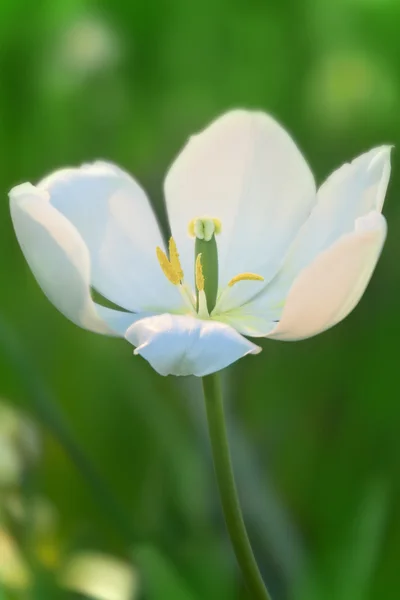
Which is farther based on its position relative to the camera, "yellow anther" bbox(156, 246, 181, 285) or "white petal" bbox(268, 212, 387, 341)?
"yellow anther" bbox(156, 246, 181, 285)

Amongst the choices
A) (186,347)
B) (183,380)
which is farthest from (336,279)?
(183,380)

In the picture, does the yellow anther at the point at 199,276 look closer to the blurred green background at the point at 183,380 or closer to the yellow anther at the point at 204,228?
the yellow anther at the point at 204,228

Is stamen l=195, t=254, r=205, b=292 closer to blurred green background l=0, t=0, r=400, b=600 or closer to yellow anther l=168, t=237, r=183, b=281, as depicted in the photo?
yellow anther l=168, t=237, r=183, b=281

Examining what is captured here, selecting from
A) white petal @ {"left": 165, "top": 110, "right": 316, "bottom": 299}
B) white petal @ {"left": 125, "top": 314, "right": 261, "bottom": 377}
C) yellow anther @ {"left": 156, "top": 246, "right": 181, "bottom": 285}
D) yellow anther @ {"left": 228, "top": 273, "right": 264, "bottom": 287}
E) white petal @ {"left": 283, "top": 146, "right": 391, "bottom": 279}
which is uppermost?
white petal @ {"left": 165, "top": 110, "right": 316, "bottom": 299}

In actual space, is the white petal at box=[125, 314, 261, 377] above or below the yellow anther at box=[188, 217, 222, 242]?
below

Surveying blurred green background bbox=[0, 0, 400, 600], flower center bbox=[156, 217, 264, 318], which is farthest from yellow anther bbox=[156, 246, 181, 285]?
blurred green background bbox=[0, 0, 400, 600]

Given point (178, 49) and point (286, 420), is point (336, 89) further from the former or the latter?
point (286, 420)

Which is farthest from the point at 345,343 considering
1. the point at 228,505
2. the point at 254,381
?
the point at 228,505
